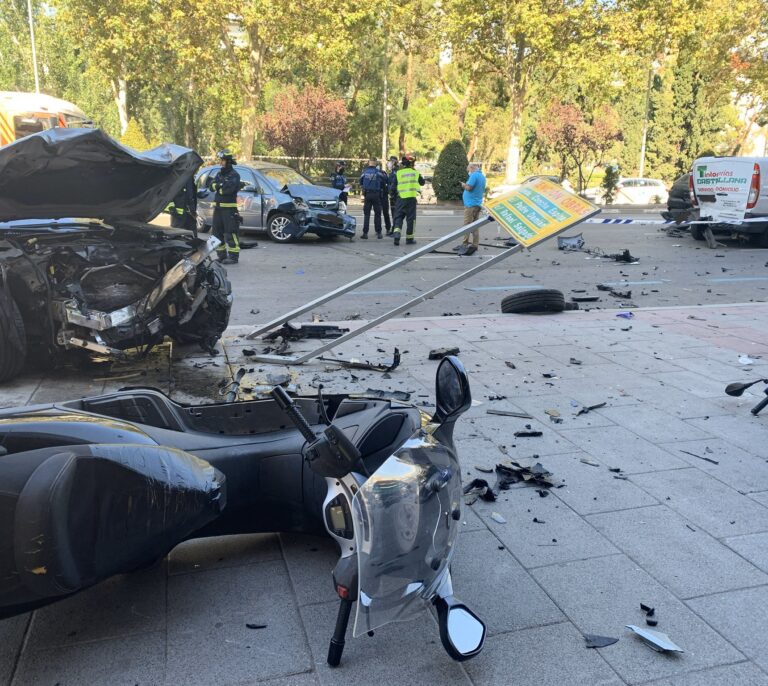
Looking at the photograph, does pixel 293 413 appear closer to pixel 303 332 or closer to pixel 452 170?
pixel 303 332

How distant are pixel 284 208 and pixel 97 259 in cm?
984

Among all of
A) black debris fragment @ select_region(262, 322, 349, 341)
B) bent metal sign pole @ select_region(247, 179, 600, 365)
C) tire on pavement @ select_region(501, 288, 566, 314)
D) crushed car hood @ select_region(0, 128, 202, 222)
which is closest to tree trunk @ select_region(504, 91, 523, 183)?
tire on pavement @ select_region(501, 288, 566, 314)

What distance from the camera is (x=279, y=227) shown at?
15.8 metres

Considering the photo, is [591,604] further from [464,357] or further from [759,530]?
[464,357]

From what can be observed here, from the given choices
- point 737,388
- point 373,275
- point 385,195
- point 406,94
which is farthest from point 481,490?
point 406,94

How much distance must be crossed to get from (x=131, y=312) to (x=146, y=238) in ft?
2.90

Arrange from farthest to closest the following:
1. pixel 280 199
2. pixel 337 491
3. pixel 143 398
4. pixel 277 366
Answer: pixel 280 199 < pixel 277 366 < pixel 143 398 < pixel 337 491

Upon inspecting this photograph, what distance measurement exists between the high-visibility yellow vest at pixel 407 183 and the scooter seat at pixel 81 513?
45.5 feet

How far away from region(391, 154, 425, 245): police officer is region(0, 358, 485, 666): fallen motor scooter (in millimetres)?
13346

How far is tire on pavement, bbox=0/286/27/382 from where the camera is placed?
18.2ft

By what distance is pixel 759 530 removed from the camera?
11.4ft

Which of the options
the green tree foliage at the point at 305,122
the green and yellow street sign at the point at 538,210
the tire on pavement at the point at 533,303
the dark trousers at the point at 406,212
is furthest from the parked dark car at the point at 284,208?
the green tree foliage at the point at 305,122

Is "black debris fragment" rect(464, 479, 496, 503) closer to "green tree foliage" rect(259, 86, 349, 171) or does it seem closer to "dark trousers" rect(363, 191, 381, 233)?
"dark trousers" rect(363, 191, 381, 233)

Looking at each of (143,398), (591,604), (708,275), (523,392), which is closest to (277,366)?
(523,392)
